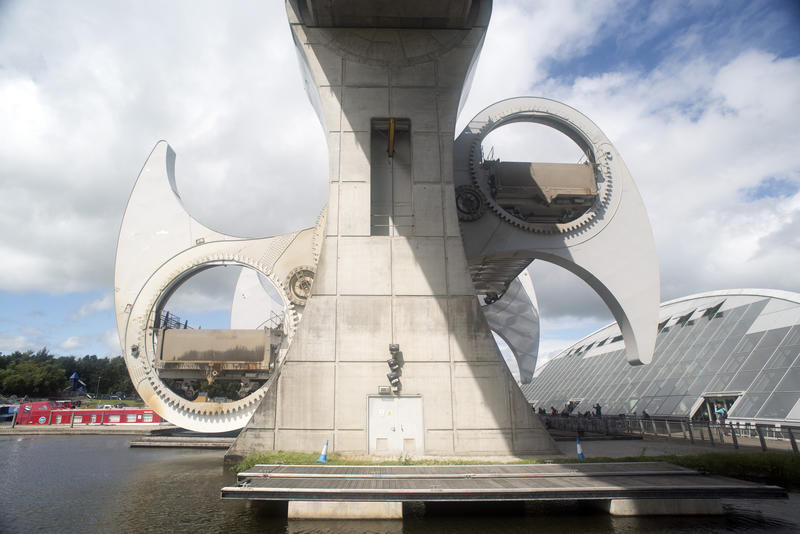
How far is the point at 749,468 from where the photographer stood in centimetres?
1086

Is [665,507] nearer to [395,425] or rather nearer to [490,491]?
[490,491]

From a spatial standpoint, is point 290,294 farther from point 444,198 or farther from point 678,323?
point 678,323

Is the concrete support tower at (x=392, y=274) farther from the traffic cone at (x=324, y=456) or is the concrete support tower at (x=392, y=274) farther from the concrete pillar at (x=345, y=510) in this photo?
the concrete pillar at (x=345, y=510)

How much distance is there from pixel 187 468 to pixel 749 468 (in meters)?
15.5

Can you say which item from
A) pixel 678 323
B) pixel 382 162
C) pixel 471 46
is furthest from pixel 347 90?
pixel 678 323

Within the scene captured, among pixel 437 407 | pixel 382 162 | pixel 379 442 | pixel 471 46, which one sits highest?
pixel 471 46

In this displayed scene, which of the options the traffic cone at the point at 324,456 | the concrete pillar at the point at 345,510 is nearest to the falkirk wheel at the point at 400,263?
the traffic cone at the point at 324,456

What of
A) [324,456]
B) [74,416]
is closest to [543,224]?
[324,456]

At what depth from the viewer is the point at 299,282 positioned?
21531mm

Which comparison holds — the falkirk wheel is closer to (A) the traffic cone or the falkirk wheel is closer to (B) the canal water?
(A) the traffic cone

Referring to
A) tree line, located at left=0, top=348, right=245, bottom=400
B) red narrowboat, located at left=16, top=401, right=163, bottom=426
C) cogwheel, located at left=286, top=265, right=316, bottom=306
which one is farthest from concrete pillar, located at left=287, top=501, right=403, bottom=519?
tree line, located at left=0, top=348, right=245, bottom=400

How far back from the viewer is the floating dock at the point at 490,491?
902 centimetres

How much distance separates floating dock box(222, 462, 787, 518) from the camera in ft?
29.6

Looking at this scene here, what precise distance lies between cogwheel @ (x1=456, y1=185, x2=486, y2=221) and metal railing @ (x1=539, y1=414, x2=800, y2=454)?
1006 centimetres
